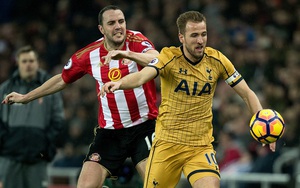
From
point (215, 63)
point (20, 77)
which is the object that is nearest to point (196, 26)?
point (215, 63)

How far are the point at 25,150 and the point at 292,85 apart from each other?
4.53 m

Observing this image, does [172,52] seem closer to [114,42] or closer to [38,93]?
[114,42]

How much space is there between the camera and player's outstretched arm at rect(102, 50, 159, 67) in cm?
732

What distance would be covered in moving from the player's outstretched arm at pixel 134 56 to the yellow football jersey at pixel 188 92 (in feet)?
0.48

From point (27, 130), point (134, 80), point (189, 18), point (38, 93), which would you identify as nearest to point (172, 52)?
point (189, 18)

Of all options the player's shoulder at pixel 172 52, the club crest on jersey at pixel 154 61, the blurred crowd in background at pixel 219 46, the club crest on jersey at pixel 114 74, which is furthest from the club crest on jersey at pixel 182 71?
the blurred crowd in background at pixel 219 46

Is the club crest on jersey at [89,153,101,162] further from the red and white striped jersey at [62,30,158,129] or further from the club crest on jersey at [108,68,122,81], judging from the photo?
Result: the club crest on jersey at [108,68,122,81]

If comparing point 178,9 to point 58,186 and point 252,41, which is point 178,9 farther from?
point 58,186

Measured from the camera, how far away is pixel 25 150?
10.5 m

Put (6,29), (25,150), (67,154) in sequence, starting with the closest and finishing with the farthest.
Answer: (25,150)
(67,154)
(6,29)

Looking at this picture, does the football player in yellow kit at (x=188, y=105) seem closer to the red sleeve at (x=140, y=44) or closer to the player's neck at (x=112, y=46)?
the red sleeve at (x=140, y=44)

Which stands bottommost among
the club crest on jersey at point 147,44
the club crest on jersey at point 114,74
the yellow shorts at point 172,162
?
the yellow shorts at point 172,162

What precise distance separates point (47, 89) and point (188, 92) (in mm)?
1659

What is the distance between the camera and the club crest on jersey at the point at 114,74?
8.40 metres
